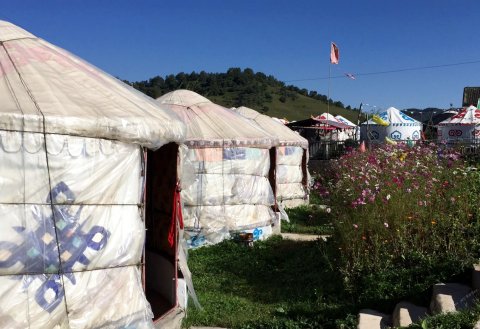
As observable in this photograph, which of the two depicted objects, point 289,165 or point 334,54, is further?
point 334,54

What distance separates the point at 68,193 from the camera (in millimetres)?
3768

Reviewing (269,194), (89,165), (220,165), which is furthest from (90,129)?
(269,194)

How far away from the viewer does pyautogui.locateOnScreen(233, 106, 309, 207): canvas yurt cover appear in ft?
41.3

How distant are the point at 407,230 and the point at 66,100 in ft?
11.4

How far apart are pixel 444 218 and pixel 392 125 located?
1446 cm

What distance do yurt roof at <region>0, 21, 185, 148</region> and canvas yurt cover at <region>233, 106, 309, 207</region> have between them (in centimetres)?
798

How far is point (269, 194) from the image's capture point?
918 centimetres

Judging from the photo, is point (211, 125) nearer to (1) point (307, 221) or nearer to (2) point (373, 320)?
(1) point (307, 221)

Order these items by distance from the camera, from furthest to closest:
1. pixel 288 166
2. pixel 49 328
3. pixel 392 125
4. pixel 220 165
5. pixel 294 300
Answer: pixel 392 125, pixel 288 166, pixel 220 165, pixel 294 300, pixel 49 328

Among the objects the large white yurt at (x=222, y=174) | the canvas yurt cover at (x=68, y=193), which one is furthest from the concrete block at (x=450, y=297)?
the large white yurt at (x=222, y=174)

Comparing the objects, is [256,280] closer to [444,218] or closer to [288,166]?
[444,218]

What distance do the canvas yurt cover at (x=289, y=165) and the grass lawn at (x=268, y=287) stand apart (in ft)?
14.4

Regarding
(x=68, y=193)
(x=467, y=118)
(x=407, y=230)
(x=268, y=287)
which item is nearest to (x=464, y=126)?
(x=467, y=118)

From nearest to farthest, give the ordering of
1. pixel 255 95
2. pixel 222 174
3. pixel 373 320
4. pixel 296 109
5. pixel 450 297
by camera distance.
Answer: pixel 450 297 < pixel 373 320 < pixel 222 174 < pixel 255 95 < pixel 296 109
